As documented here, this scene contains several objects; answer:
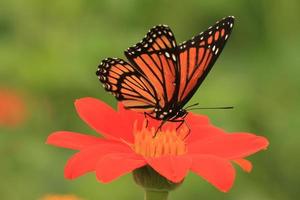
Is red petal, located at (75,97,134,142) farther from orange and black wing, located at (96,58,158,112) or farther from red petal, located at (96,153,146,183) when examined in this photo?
red petal, located at (96,153,146,183)

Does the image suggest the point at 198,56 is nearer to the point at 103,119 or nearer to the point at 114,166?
the point at 103,119

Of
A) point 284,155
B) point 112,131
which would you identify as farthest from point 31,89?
point 112,131

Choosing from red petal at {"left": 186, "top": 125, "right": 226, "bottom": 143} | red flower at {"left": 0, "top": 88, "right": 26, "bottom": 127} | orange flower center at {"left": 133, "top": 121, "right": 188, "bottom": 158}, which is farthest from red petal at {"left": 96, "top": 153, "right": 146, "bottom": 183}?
red flower at {"left": 0, "top": 88, "right": 26, "bottom": 127}

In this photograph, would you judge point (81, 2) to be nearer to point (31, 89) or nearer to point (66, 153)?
point (31, 89)

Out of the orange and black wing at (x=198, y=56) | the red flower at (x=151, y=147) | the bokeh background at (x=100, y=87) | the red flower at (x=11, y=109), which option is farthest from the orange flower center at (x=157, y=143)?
the red flower at (x=11, y=109)

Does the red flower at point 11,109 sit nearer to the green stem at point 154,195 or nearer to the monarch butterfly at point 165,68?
the monarch butterfly at point 165,68

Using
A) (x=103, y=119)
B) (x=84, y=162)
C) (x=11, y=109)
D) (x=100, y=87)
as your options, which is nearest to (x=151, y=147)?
(x=103, y=119)

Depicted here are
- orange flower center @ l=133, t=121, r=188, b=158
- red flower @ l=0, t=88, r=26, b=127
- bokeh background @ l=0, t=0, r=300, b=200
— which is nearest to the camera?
orange flower center @ l=133, t=121, r=188, b=158
